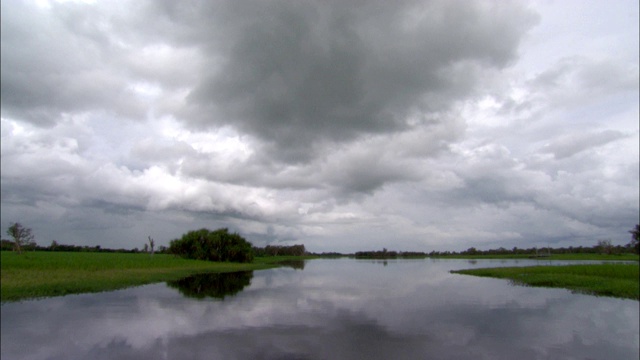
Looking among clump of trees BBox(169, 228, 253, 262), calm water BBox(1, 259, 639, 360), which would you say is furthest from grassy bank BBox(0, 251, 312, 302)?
clump of trees BBox(169, 228, 253, 262)

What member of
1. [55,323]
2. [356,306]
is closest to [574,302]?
[356,306]

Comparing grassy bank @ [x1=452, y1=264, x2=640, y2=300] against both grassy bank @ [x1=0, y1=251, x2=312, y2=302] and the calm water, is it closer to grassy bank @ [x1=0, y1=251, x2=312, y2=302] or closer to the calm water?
the calm water

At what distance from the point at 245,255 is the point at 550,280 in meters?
90.3

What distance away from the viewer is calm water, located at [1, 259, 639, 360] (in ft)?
64.1

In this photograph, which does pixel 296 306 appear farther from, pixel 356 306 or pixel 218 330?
pixel 218 330

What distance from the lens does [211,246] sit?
11625 cm

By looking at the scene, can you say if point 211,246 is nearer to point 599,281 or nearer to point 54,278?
point 54,278

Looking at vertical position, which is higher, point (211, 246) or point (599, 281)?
point (211, 246)

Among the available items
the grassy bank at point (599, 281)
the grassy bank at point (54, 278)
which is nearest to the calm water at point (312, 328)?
the grassy bank at point (54, 278)

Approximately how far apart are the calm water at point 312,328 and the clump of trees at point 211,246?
257ft

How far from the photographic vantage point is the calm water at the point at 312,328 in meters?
19.5

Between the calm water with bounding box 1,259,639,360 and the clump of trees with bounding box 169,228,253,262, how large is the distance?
78379 millimetres

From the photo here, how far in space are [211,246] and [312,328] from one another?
97.9m

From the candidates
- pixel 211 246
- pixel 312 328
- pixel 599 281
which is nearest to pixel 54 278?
pixel 312 328
